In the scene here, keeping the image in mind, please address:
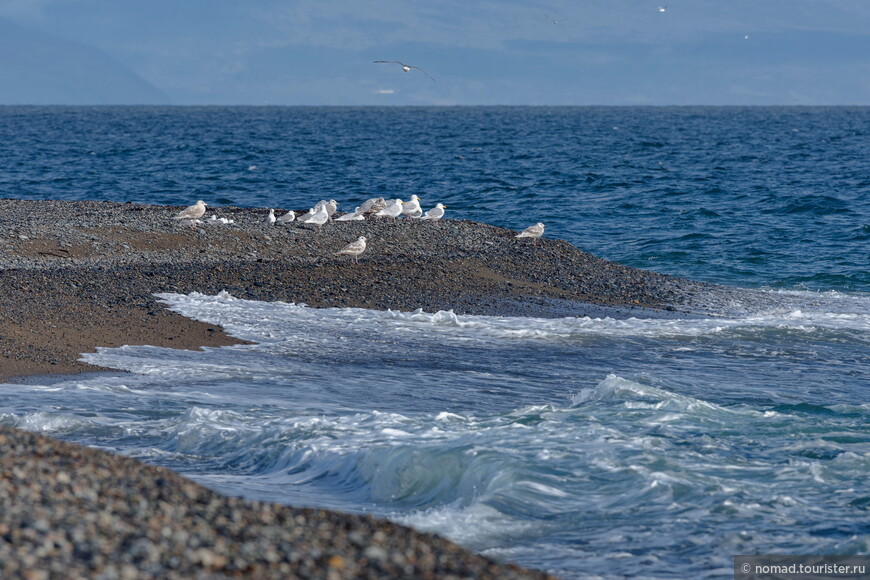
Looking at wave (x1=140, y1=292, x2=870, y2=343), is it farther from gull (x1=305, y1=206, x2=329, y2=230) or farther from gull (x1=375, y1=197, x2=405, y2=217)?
gull (x1=375, y1=197, x2=405, y2=217)

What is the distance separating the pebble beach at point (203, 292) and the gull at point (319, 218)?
0.41 feet

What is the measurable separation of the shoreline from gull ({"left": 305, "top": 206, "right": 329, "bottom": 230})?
15 cm

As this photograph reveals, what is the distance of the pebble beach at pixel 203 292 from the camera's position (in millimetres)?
5801

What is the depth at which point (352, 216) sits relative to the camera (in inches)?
902

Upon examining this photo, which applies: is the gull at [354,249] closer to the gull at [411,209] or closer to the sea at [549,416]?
the sea at [549,416]

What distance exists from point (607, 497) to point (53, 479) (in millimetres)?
4290

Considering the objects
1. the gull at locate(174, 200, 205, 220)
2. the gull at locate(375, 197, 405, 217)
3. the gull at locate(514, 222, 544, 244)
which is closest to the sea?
the gull at locate(514, 222, 544, 244)

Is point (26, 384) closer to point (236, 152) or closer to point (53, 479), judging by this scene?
point (53, 479)

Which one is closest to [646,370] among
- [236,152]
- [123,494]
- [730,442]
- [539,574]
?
[730,442]

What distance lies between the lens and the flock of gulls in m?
19.4

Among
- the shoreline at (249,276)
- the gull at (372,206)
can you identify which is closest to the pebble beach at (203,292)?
the shoreline at (249,276)

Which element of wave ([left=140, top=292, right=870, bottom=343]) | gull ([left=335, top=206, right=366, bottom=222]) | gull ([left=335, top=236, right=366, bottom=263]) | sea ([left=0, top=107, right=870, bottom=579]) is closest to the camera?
sea ([left=0, top=107, right=870, bottom=579])

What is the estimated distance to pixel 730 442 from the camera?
991 cm

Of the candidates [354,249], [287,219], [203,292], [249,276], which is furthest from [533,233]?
[203,292]
